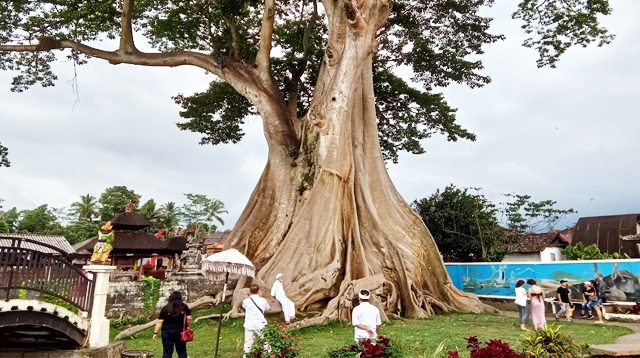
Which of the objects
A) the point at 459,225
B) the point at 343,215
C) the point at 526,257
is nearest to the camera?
the point at 343,215

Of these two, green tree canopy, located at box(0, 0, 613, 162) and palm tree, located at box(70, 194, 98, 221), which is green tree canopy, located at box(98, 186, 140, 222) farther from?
green tree canopy, located at box(0, 0, 613, 162)

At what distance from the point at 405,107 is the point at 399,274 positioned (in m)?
9.24

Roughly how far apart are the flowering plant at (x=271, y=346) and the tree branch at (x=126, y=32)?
452 inches

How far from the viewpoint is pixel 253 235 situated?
1261 centimetres

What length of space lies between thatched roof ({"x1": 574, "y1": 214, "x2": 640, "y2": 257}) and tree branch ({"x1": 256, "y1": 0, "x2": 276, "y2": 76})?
22.8 metres

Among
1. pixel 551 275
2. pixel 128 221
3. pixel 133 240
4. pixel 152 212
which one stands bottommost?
pixel 551 275

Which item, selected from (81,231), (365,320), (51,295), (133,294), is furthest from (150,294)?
(81,231)

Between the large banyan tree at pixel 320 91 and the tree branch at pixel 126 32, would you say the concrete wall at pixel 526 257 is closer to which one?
the large banyan tree at pixel 320 91

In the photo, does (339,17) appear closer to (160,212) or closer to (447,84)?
(447,84)

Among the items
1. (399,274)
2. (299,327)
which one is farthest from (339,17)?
(299,327)

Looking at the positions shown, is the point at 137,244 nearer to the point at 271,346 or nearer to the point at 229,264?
the point at 229,264

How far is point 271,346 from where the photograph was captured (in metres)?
5.45

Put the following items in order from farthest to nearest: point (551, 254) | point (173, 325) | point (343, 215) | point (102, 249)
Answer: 1. point (551, 254)
2. point (343, 215)
3. point (102, 249)
4. point (173, 325)

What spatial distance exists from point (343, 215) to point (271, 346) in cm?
624
